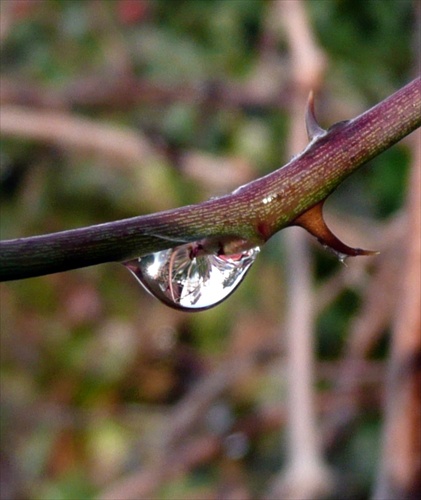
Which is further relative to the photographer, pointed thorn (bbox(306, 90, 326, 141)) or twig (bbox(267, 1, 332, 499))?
twig (bbox(267, 1, 332, 499))

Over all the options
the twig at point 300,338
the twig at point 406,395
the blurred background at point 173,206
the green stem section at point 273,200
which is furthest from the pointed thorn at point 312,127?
the blurred background at point 173,206

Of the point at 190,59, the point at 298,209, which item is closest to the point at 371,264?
the point at 190,59

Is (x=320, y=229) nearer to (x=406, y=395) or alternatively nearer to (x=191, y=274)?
(x=191, y=274)

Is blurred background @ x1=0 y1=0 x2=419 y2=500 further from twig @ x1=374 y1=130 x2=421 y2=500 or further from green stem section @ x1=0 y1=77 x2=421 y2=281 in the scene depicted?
green stem section @ x1=0 y1=77 x2=421 y2=281

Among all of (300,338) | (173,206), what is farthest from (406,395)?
(173,206)

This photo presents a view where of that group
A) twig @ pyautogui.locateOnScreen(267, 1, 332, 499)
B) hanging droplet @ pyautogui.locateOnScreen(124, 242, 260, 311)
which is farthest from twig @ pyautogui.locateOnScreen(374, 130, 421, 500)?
hanging droplet @ pyautogui.locateOnScreen(124, 242, 260, 311)

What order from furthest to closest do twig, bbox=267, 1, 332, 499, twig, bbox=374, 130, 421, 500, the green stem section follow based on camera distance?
1. twig, bbox=267, 1, 332, 499
2. twig, bbox=374, 130, 421, 500
3. the green stem section
